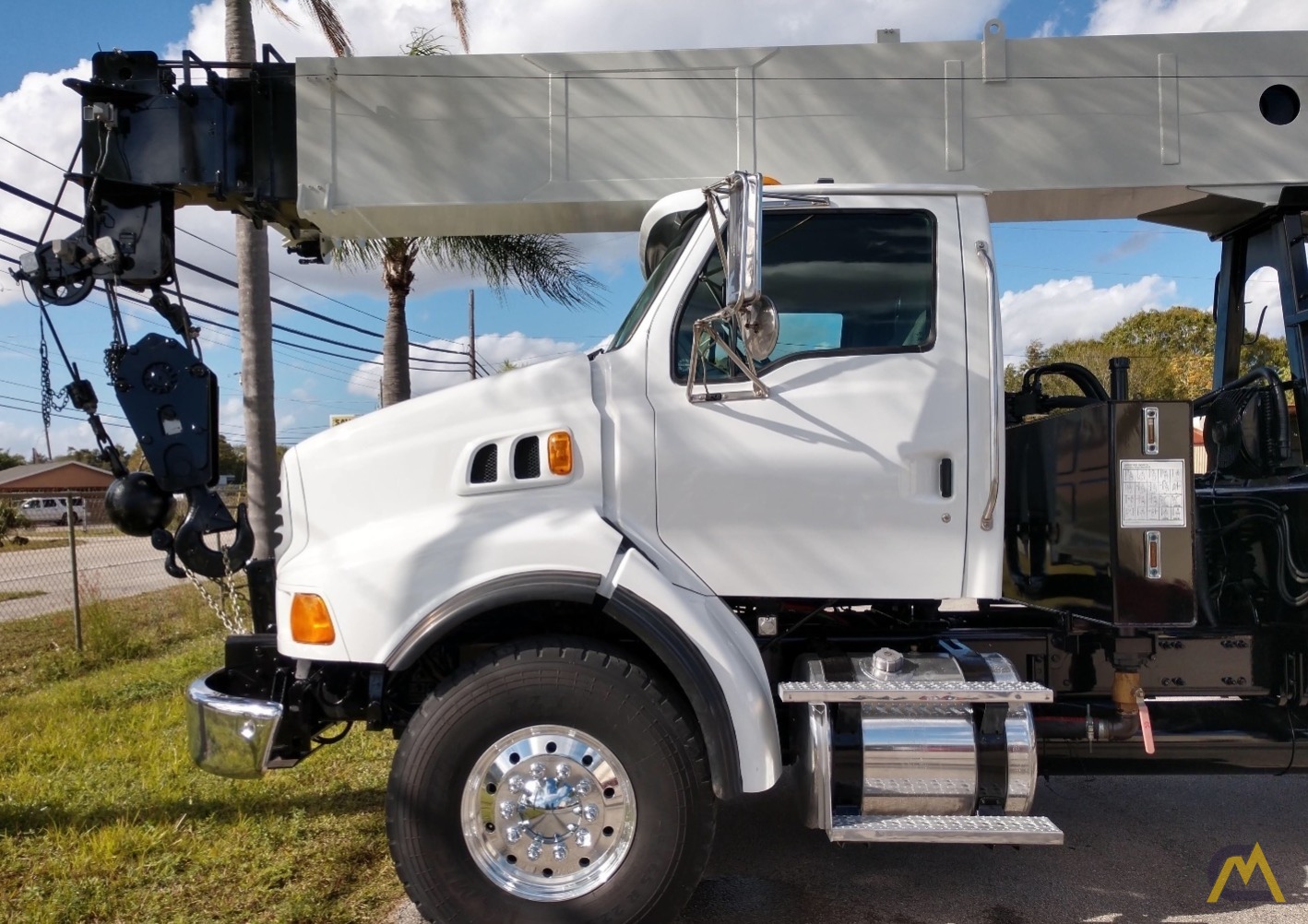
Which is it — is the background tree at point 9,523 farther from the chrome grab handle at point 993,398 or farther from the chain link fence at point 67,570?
the chrome grab handle at point 993,398

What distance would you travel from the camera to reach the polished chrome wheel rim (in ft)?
10.2

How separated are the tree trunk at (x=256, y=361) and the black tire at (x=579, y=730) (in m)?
5.60

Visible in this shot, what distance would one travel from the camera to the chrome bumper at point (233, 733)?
326 centimetres

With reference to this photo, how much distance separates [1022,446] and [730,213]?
1672mm

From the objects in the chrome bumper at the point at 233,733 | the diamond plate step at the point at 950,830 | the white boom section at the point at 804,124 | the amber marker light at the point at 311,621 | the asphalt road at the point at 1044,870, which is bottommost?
the asphalt road at the point at 1044,870

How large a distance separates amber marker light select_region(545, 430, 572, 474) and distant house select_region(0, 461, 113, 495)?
6844 centimetres

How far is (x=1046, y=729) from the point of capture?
3.63 meters

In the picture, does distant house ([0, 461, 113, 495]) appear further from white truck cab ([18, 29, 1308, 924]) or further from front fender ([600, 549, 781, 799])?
front fender ([600, 549, 781, 799])

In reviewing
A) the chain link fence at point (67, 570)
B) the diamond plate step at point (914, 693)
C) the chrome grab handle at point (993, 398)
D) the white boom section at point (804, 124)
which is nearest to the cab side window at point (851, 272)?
the chrome grab handle at point (993, 398)

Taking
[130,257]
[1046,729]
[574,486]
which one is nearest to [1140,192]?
[1046,729]

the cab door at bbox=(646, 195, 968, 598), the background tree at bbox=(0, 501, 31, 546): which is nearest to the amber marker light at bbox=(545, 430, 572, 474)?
the cab door at bbox=(646, 195, 968, 598)

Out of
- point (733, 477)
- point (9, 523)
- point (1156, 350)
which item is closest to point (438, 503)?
point (733, 477)

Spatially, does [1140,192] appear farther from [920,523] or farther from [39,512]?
[39,512]

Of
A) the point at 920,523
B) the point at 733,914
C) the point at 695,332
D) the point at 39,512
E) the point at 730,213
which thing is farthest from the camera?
the point at 39,512
